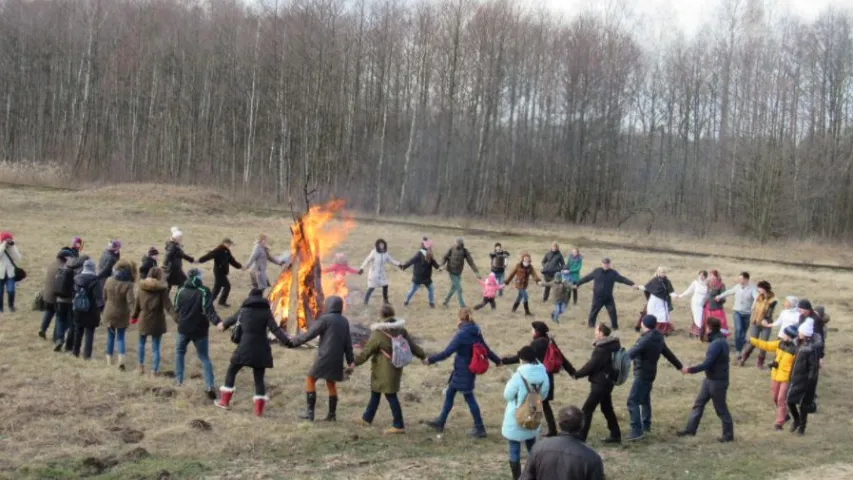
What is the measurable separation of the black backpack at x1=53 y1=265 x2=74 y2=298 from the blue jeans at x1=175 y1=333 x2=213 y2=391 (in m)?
2.89

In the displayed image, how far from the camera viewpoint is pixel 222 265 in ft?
54.7

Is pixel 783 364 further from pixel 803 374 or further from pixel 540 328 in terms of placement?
pixel 540 328

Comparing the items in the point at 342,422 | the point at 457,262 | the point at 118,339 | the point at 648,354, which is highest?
the point at 457,262

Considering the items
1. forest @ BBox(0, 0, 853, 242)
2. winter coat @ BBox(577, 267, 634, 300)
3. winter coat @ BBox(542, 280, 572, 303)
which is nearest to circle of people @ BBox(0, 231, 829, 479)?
winter coat @ BBox(577, 267, 634, 300)

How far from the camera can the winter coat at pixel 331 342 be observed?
9.69 m

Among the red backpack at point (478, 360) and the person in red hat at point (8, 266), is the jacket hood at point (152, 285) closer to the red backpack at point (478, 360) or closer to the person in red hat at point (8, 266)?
the red backpack at point (478, 360)

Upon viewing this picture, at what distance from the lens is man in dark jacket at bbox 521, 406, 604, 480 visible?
16.7 ft

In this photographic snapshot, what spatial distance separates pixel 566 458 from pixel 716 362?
5.67m

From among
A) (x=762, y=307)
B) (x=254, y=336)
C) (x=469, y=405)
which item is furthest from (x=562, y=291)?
(x=254, y=336)

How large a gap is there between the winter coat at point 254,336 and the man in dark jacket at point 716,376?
550 centimetres

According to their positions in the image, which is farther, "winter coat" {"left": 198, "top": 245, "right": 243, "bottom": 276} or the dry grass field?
"winter coat" {"left": 198, "top": 245, "right": 243, "bottom": 276}

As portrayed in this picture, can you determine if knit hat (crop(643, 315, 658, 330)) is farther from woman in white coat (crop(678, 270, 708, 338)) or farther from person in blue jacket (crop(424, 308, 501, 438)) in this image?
woman in white coat (crop(678, 270, 708, 338))

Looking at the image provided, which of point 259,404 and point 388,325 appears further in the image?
point 259,404

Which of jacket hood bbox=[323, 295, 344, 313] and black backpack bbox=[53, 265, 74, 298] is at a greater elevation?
jacket hood bbox=[323, 295, 344, 313]
